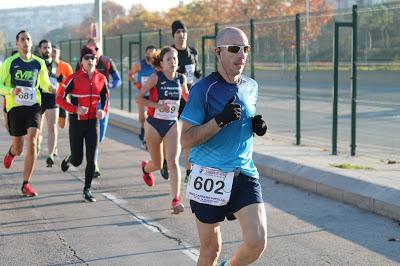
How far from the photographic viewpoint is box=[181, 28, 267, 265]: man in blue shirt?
18.9ft

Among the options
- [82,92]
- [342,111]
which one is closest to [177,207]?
[82,92]

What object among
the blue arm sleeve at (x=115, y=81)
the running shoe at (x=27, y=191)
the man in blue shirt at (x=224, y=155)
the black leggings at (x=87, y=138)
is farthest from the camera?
the blue arm sleeve at (x=115, y=81)

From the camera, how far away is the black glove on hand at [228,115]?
552cm

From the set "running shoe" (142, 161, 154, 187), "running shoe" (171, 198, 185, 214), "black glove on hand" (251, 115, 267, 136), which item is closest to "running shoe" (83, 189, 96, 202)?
"running shoe" (142, 161, 154, 187)

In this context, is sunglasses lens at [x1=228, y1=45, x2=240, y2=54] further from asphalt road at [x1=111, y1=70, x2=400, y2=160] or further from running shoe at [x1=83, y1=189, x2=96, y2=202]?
asphalt road at [x1=111, y1=70, x2=400, y2=160]

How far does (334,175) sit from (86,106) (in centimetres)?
337

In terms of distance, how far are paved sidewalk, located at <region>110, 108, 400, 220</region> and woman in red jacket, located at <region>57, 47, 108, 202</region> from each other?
2.96 meters

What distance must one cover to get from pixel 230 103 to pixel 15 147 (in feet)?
21.5

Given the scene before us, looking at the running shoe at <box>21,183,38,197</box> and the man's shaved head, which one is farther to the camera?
the running shoe at <box>21,183,38,197</box>

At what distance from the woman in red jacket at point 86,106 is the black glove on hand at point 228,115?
513 centimetres

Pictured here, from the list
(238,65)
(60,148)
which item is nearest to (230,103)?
(238,65)

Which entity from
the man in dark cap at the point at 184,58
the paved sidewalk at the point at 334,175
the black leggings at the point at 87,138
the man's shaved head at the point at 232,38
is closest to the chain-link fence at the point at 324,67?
the paved sidewalk at the point at 334,175

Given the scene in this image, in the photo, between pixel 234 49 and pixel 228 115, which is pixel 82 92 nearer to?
pixel 234 49

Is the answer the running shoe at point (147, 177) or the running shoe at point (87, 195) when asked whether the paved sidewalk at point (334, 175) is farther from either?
the running shoe at point (87, 195)
